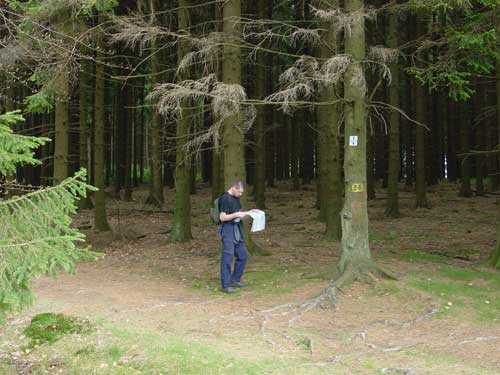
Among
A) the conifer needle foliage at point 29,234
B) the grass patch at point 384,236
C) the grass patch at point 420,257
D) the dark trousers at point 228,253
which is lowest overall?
the grass patch at point 420,257

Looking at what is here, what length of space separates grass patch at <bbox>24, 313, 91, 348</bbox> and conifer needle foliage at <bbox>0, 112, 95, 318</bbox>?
2.45m

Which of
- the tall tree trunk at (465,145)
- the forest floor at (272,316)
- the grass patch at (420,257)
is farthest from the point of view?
the tall tree trunk at (465,145)

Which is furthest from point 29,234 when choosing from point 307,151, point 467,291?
point 307,151

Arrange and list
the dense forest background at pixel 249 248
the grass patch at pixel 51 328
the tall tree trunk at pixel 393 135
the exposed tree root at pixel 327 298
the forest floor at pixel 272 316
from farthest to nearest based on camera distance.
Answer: the tall tree trunk at pixel 393 135, the exposed tree root at pixel 327 298, the grass patch at pixel 51 328, the forest floor at pixel 272 316, the dense forest background at pixel 249 248

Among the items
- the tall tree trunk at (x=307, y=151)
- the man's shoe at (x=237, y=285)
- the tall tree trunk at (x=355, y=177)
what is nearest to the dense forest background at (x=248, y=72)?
the tall tree trunk at (x=355, y=177)

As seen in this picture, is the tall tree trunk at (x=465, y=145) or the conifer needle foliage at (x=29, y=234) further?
the tall tree trunk at (x=465, y=145)

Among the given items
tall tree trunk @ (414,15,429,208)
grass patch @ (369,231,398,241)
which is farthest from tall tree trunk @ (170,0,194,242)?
tall tree trunk @ (414,15,429,208)

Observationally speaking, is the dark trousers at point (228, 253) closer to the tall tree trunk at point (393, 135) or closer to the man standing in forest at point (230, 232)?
the man standing in forest at point (230, 232)

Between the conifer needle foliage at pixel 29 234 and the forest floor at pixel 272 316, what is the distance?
1829 mm

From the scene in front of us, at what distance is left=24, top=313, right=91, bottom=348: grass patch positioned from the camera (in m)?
6.42

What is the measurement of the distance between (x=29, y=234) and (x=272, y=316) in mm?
4211

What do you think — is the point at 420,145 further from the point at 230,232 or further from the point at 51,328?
the point at 51,328

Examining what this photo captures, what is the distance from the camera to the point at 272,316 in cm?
768

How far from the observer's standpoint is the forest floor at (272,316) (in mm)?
5742
